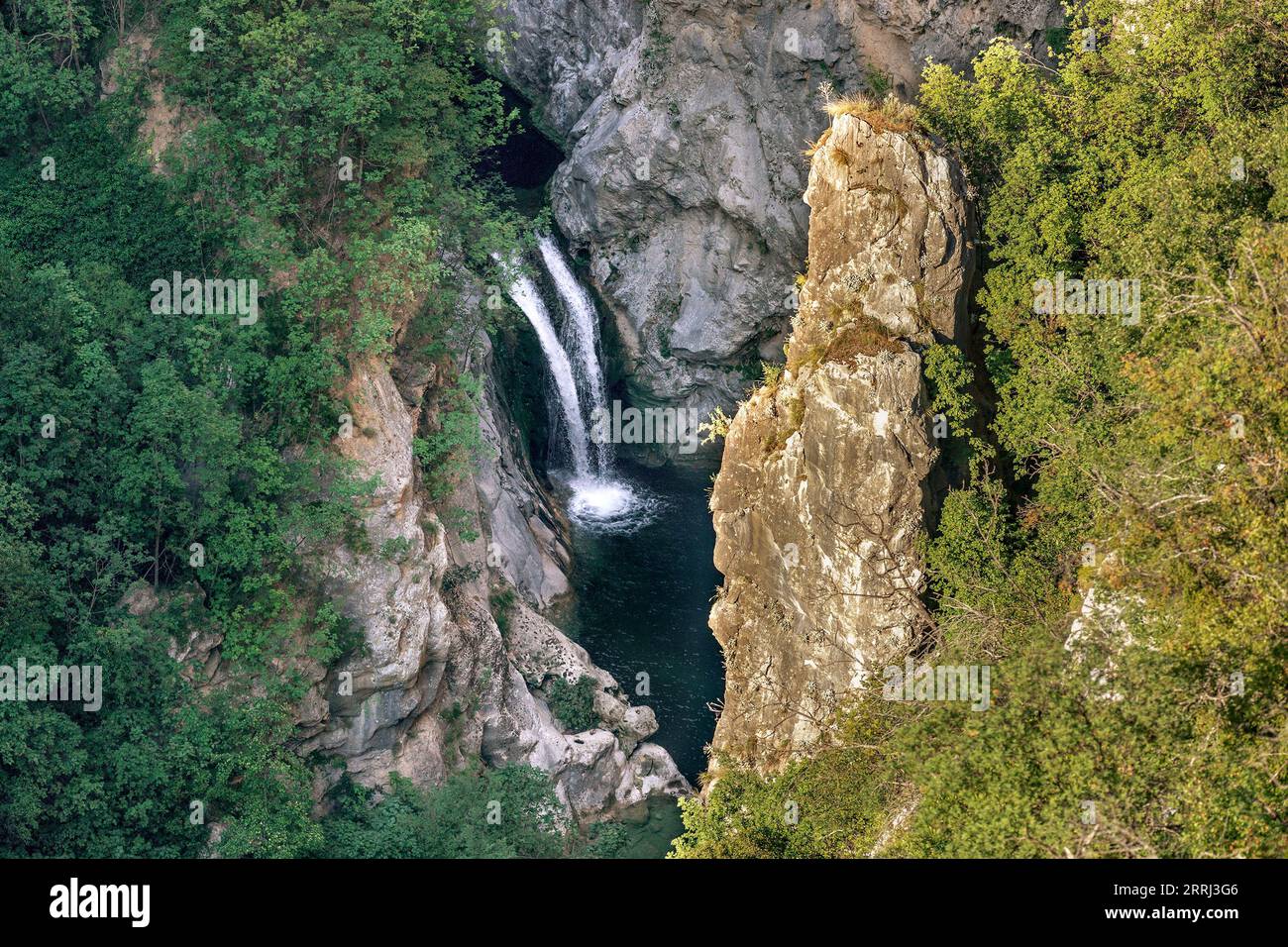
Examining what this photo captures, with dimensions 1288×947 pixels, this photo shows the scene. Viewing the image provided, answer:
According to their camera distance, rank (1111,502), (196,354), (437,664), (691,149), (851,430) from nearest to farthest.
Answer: (1111,502) < (851,430) < (196,354) < (437,664) < (691,149)

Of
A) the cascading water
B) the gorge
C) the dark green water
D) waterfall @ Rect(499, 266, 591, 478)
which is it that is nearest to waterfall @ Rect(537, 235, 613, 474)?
the cascading water

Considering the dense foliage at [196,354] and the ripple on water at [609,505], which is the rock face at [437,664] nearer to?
the dense foliage at [196,354]

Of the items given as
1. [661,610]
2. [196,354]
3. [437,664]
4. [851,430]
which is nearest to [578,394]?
[661,610]

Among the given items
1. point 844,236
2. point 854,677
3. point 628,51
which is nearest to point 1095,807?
point 854,677

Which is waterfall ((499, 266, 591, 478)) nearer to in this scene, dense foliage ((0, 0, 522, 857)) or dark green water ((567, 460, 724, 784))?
dark green water ((567, 460, 724, 784))

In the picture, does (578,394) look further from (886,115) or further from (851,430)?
(851,430)

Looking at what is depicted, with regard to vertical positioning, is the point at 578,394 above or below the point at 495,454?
above
